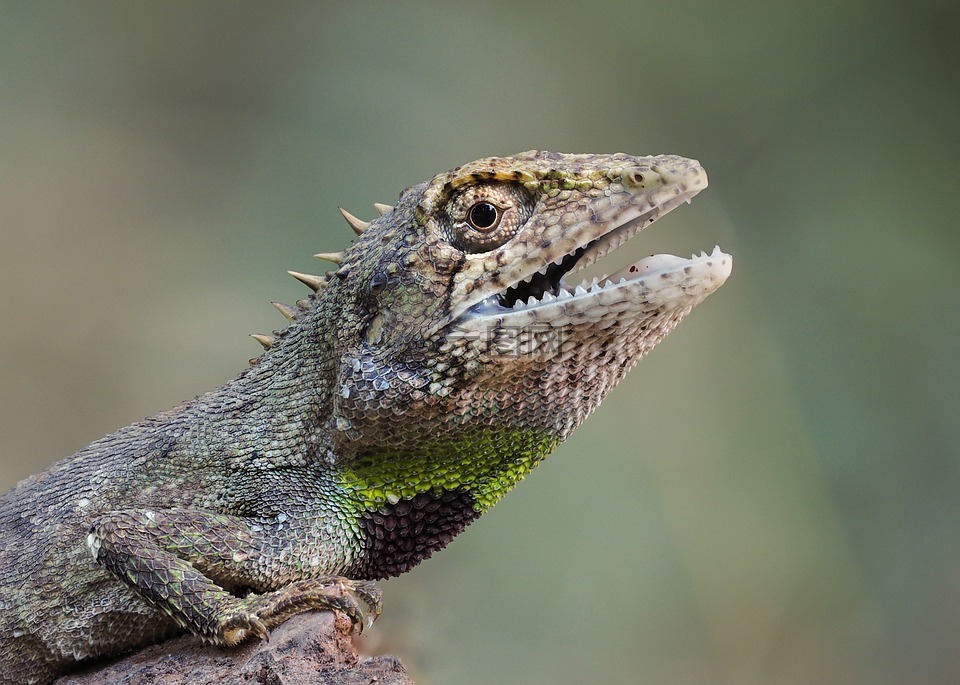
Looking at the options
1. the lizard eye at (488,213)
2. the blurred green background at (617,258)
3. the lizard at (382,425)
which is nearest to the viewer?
the lizard at (382,425)

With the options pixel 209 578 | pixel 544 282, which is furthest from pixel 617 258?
pixel 209 578

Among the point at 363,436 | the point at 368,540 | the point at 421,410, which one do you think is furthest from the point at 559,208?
the point at 368,540

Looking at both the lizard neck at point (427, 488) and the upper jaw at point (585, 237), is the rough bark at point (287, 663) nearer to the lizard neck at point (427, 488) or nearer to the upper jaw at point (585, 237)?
the lizard neck at point (427, 488)

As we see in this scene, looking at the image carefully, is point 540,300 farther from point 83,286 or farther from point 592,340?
point 83,286

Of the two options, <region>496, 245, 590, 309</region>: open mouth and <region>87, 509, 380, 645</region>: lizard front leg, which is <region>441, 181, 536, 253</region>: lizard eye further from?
<region>87, 509, 380, 645</region>: lizard front leg

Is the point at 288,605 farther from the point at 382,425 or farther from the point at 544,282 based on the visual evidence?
the point at 544,282

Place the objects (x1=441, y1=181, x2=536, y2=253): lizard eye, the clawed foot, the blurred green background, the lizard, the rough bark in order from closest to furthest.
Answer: the rough bark → the clawed foot → the lizard → (x1=441, y1=181, x2=536, y2=253): lizard eye → the blurred green background

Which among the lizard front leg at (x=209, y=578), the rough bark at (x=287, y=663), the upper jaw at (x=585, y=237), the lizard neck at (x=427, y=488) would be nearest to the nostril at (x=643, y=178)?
the upper jaw at (x=585, y=237)

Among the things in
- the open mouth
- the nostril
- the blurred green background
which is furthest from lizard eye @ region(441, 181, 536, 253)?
the blurred green background
